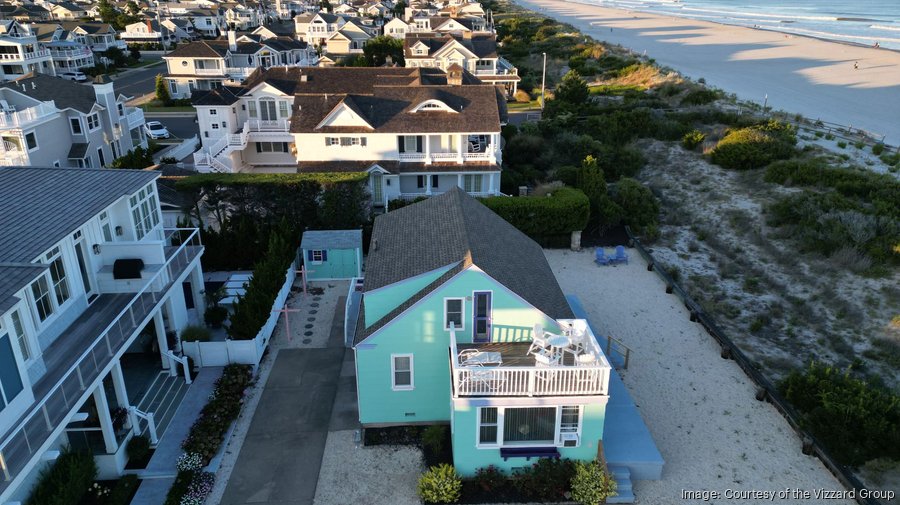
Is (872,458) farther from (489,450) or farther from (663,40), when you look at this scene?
(663,40)

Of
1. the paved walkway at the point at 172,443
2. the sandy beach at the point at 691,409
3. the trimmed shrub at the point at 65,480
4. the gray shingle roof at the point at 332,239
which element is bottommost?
the sandy beach at the point at 691,409

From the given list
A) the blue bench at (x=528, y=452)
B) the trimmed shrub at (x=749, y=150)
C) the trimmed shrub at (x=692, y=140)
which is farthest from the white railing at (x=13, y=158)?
the trimmed shrub at (x=749, y=150)

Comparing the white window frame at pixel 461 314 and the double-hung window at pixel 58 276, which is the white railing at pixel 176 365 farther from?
the white window frame at pixel 461 314

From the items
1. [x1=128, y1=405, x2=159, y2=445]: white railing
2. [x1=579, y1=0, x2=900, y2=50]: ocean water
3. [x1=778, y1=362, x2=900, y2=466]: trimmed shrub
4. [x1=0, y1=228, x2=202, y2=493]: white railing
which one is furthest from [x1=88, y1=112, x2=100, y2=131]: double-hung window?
[x1=579, y1=0, x2=900, y2=50]: ocean water

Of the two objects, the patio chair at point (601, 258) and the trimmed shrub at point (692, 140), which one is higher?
the trimmed shrub at point (692, 140)

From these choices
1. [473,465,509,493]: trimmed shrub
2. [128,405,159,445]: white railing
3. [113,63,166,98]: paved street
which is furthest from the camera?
[113,63,166,98]: paved street

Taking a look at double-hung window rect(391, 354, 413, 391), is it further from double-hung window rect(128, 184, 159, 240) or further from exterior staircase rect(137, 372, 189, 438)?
double-hung window rect(128, 184, 159, 240)
